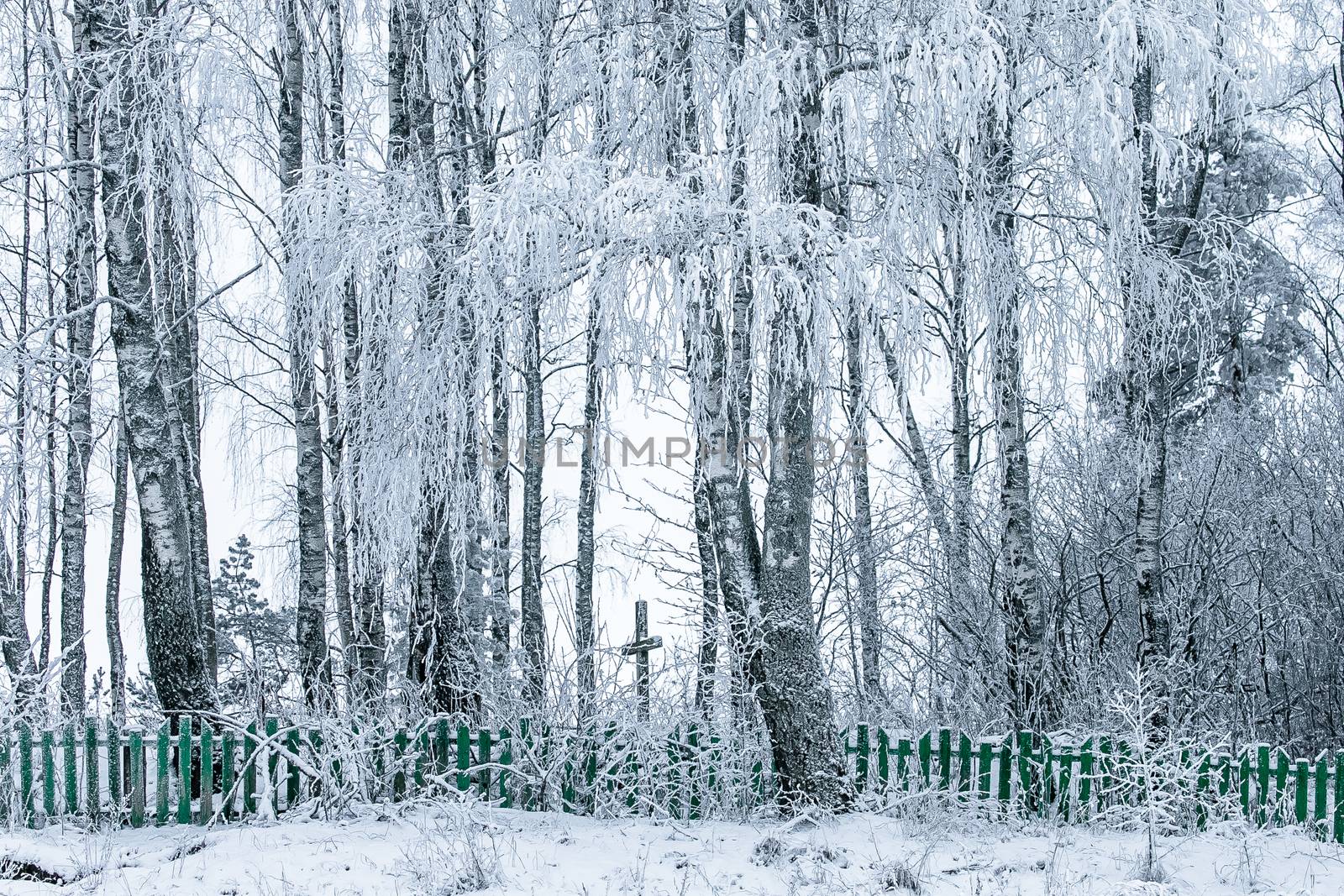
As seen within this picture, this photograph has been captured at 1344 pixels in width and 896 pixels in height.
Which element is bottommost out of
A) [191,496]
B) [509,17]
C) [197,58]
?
[191,496]

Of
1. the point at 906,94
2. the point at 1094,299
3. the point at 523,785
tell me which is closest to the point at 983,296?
the point at 1094,299

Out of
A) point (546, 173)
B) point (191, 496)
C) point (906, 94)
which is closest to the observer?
point (546, 173)

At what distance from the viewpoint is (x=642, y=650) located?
883 centimetres

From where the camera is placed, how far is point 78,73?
840cm

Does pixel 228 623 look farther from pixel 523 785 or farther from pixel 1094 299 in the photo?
pixel 1094 299

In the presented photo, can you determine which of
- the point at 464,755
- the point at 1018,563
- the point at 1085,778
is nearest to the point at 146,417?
the point at 464,755

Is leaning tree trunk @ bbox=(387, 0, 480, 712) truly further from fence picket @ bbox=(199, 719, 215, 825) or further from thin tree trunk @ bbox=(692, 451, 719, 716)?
thin tree trunk @ bbox=(692, 451, 719, 716)

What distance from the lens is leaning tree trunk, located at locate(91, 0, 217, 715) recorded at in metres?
7.59

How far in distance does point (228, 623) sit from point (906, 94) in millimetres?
15842

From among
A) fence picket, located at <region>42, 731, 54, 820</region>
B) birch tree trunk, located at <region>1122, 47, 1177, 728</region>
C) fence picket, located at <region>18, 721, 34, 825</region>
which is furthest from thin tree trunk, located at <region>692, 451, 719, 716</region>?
fence picket, located at <region>18, 721, 34, 825</region>

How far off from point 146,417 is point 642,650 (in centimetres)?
397

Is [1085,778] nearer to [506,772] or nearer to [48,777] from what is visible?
[506,772]

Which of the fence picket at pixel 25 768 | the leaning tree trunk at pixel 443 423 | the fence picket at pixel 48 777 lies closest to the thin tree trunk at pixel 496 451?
the leaning tree trunk at pixel 443 423

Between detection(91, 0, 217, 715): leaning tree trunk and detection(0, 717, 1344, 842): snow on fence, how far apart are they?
0.50 metres
